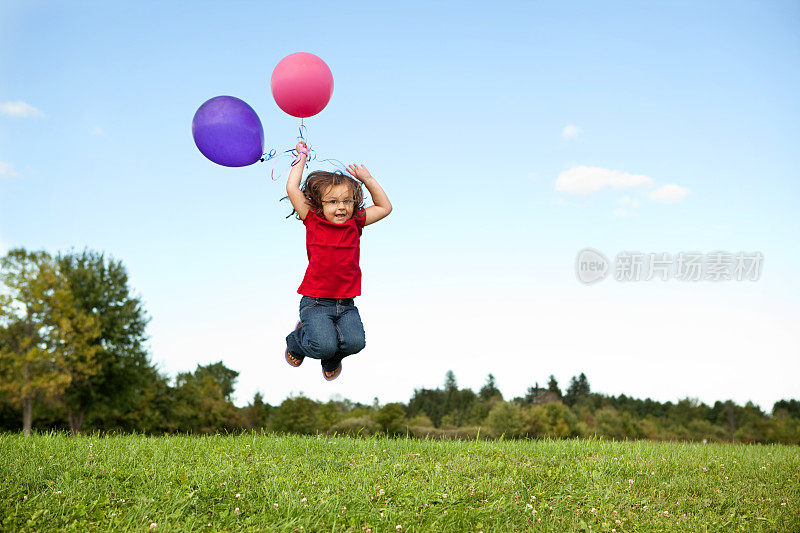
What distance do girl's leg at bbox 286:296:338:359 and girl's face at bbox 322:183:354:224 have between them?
42.5 inches

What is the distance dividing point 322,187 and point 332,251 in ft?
2.70

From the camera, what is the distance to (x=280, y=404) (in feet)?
164

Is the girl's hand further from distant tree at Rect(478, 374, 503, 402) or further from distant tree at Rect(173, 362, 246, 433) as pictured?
distant tree at Rect(478, 374, 503, 402)

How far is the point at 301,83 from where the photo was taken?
7836 mm

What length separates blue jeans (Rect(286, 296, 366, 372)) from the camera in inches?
293

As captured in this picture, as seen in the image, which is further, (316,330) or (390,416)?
(390,416)

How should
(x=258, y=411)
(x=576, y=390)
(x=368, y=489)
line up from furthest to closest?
1. (x=576, y=390)
2. (x=258, y=411)
3. (x=368, y=489)

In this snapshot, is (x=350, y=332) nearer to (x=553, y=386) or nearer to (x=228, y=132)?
(x=228, y=132)

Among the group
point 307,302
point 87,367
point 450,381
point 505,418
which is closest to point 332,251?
point 307,302

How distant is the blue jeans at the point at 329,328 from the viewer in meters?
7.45

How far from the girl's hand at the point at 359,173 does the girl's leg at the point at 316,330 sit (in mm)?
1637

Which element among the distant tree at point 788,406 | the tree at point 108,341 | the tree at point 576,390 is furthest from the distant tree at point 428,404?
the tree at point 108,341

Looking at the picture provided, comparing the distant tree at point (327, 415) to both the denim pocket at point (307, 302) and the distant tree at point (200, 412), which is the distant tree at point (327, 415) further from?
the denim pocket at point (307, 302)

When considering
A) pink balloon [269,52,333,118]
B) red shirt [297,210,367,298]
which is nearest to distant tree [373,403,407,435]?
red shirt [297,210,367,298]
